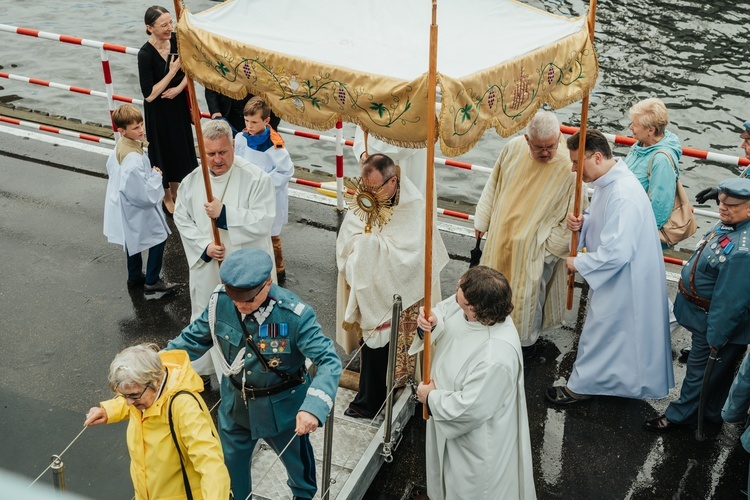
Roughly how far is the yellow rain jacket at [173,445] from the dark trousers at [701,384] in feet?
10.7

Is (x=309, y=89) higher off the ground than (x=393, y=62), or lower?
lower

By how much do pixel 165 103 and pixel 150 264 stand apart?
1754 mm

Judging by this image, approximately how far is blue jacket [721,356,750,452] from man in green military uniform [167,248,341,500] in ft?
8.73

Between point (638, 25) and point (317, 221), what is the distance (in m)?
12.3

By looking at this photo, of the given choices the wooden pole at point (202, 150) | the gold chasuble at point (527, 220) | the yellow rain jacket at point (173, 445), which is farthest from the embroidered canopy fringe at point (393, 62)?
the yellow rain jacket at point (173, 445)

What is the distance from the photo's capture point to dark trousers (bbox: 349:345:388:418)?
5445 millimetres

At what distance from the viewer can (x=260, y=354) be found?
4.21m

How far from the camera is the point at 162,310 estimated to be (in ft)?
22.6

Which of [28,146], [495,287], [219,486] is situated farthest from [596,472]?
[28,146]

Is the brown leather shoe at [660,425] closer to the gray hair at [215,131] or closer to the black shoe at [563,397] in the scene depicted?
the black shoe at [563,397]

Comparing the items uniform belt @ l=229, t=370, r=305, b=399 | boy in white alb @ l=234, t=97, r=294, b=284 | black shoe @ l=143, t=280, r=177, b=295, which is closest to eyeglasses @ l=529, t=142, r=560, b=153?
boy in white alb @ l=234, t=97, r=294, b=284

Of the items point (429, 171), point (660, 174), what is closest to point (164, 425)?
point (429, 171)

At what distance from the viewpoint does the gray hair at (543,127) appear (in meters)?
5.68

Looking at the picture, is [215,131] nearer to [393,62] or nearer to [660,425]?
[393,62]
